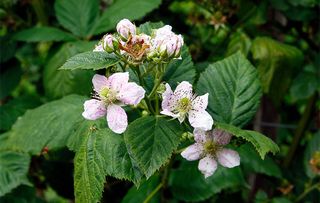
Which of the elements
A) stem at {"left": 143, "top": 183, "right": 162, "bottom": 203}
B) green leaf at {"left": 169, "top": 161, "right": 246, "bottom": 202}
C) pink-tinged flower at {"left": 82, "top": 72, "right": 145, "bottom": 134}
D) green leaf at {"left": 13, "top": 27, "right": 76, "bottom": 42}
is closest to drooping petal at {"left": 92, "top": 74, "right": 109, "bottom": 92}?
pink-tinged flower at {"left": 82, "top": 72, "right": 145, "bottom": 134}

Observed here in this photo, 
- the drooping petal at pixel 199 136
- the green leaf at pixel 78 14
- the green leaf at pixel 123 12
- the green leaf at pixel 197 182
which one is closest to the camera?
the drooping petal at pixel 199 136

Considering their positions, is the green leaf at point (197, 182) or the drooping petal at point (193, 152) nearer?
the drooping petal at point (193, 152)

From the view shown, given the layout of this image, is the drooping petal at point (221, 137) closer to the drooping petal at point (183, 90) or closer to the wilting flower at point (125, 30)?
the drooping petal at point (183, 90)

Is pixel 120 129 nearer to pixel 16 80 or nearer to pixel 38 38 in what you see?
pixel 38 38

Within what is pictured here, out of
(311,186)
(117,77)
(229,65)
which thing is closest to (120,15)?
(229,65)

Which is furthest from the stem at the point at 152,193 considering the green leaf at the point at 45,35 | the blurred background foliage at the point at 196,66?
the green leaf at the point at 45,35

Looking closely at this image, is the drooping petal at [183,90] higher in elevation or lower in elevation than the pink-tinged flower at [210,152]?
higher

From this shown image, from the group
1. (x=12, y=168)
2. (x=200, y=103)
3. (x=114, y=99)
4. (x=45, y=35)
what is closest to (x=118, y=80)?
(x=114, y=99)

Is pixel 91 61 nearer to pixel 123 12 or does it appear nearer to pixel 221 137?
pixel 221 137
